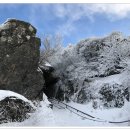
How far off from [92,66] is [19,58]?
19.7ft

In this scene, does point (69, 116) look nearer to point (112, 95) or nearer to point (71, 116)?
point (71, 116)

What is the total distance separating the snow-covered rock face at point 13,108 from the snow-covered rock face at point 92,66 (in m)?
9.84

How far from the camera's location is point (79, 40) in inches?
1018

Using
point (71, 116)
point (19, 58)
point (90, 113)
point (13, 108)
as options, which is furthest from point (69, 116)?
point (13, 108)

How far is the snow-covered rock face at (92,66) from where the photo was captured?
21875 millimetres

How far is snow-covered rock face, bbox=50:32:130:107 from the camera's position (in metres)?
21.9

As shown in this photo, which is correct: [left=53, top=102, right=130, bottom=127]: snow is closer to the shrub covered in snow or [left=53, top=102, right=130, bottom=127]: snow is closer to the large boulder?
the shrub covered in snow

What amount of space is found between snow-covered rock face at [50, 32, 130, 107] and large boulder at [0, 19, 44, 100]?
3565 mm

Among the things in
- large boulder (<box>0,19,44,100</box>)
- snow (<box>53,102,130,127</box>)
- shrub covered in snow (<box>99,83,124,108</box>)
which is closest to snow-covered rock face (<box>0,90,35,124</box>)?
snow (<box>53,102,130,127</box>)

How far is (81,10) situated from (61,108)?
252 inches

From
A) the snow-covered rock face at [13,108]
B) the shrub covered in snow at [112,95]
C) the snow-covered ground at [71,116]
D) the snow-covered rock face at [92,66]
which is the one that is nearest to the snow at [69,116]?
the snow-covered ground at [71,116]

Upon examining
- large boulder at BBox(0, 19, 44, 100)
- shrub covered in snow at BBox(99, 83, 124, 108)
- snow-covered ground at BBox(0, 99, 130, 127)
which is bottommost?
snow-covered ground at BBox(0, 99, 130, 127)

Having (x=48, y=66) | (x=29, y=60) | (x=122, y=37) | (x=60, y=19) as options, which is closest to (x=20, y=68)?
(x=29, y=60)

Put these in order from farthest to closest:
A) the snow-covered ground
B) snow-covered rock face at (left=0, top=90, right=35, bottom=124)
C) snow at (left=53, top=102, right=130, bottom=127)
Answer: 1. snow at (left=53, top=102, right=130, bottom=127)
2. the snow-covered ground
3. snow-covered rock face at (left=0, top=90, right=35, bottom=124)
